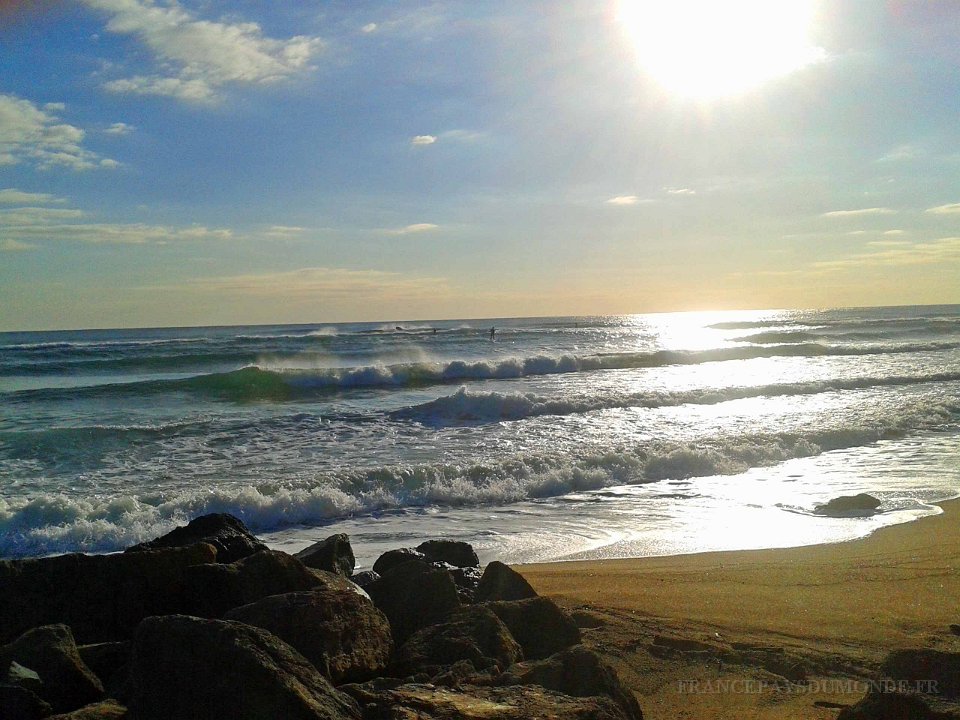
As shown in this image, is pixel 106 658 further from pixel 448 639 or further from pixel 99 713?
pixel 448 639

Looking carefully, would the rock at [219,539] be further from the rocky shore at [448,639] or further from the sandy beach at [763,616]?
the sandy beach at [763,616]

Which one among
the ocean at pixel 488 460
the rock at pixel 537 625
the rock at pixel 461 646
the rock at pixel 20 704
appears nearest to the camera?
the rock at pixel 20 704

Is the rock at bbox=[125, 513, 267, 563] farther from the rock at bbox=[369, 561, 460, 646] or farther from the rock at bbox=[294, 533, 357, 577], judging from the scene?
the rock at bbox=[369, 561, 460, 646]

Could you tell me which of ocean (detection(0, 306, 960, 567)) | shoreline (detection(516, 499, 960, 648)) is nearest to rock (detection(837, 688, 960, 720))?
shoreline (detection(516, 499, 960, 648))

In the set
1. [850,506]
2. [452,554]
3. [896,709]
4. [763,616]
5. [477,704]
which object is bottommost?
[850,506]

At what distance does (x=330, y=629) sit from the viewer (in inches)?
121

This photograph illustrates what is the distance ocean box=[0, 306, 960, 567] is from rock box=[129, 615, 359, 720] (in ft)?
14.3

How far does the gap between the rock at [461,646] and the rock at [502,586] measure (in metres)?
0.69

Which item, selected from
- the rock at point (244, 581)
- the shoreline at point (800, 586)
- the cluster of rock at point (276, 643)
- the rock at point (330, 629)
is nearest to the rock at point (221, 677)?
the cluster of rock at point (276, 643)

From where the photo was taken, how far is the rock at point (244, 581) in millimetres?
3672

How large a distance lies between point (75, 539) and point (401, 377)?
57.4ft

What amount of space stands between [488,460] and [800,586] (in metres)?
5.89

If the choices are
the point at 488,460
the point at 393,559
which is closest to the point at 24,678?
the point at 393,559

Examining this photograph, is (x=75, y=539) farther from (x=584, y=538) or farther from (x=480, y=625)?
(x=480, y=625)
